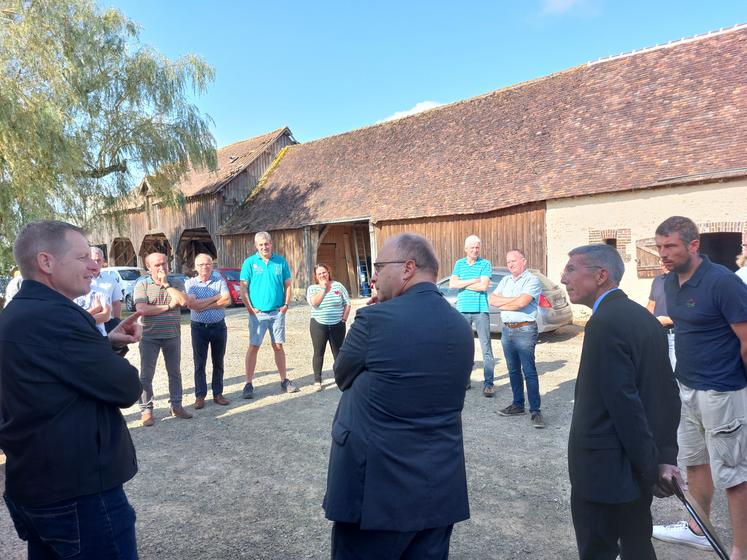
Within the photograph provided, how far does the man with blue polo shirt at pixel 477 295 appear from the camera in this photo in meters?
6.27

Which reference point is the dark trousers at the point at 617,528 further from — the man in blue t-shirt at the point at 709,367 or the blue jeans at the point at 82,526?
the blue jeans at the point at 82,526

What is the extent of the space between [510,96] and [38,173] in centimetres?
1517

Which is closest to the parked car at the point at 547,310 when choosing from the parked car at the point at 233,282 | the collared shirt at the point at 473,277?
the collared shirt at the point at 473,277

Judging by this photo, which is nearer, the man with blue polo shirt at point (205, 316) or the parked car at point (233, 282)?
the man with blue polo shirt at point (205, 316)

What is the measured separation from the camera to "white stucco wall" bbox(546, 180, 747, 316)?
11391mm

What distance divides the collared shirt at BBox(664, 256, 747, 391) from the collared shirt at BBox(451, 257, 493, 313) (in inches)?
128

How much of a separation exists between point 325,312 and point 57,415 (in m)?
4.78

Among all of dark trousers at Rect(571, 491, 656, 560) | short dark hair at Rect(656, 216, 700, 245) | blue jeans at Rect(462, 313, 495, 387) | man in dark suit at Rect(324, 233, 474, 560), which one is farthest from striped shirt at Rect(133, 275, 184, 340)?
short dark hair at Rect(656, 216, 700, 245)

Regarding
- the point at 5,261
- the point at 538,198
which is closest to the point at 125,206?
the point at 5,261

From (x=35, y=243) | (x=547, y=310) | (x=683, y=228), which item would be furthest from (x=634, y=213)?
(x=35, y=243)

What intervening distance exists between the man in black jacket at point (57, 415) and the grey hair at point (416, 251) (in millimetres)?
1244

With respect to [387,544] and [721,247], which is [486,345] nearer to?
[387,544]

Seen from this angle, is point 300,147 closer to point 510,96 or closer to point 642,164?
point 510,96

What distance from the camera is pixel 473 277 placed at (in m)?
6.33
